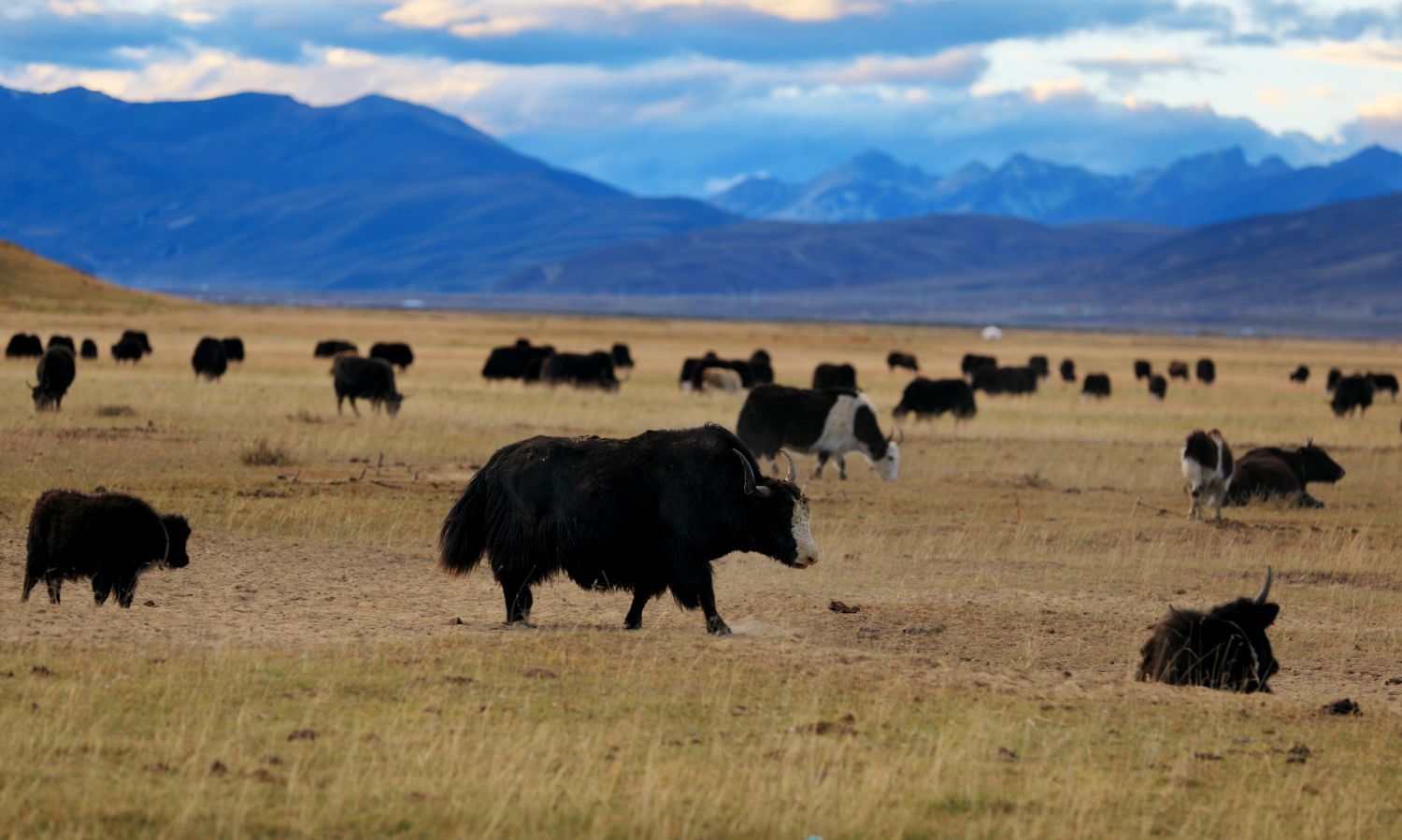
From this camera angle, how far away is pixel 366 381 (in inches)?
1224

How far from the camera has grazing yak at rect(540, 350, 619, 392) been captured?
42.8 metres

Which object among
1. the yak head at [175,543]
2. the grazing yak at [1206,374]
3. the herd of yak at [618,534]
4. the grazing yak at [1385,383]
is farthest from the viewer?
the grazing yak at [1206,374]

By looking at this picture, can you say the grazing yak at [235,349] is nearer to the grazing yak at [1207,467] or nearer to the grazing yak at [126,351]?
the grazing yak at [126,351]

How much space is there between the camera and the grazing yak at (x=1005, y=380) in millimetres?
46406

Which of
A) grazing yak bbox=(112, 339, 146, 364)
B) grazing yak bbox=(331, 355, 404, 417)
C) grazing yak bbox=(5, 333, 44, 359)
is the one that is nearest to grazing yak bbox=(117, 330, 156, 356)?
grazing yak bbox=(112, 339, 146, 364)

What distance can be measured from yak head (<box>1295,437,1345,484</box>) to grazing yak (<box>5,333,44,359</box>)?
109 ft

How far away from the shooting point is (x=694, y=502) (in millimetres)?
11219

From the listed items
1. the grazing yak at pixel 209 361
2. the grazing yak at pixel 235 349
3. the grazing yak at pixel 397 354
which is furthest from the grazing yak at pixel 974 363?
the grazing yak at pixel 209 361

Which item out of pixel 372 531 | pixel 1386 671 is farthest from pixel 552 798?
pixel 372 531

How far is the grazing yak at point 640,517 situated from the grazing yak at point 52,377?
60.6ft

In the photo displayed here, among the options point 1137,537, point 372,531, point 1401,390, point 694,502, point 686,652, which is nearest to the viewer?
point 686,652

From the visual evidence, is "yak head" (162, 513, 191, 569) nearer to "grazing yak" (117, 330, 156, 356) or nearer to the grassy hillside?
"grazing yak" (117, 330, 156, 356)

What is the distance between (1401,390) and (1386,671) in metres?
48.5

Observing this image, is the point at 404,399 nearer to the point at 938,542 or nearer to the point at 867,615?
the point at 938,542
